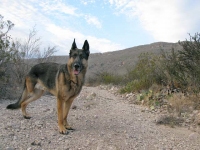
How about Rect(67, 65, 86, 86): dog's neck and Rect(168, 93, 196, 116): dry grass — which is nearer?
Rect(67, 65, 86, 86): dog's neck

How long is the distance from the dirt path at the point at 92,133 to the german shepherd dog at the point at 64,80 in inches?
14.5

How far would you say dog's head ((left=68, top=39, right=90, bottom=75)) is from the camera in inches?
203

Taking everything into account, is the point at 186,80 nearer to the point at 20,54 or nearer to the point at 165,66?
the point at 165,66

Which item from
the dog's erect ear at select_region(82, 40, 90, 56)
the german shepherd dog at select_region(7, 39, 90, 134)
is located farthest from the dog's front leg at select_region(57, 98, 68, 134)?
the dog's erect ear at select_region(82, 40, 90, 56)

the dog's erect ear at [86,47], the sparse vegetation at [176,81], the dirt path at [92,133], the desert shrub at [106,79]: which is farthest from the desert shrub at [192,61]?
the desert shrub at [106,79]

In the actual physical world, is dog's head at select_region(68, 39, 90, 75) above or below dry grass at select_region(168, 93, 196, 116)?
above

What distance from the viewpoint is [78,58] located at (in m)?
5.23

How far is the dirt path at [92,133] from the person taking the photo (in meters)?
4.41

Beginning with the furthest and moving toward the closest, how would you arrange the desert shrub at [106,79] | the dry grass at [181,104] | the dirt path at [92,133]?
the desert shrub at [106,79], the dry grass at [181,104], the dirt path at [92,133]

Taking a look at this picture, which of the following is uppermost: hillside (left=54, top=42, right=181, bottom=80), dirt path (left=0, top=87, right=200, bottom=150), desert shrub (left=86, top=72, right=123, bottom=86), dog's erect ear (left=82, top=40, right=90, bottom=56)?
hillside (left=54, top=42, right=181, bottom=80)

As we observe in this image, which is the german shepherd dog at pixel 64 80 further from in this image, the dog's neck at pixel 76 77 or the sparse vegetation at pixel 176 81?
the sparse vegetation at pixel 176 81

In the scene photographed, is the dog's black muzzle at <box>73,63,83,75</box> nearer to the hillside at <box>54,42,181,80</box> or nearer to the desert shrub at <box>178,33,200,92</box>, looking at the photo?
the desert shrub at <box>178,33,200,92</box>

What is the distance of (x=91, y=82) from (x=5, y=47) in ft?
38.5

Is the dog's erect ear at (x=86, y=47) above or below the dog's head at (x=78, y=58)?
above
